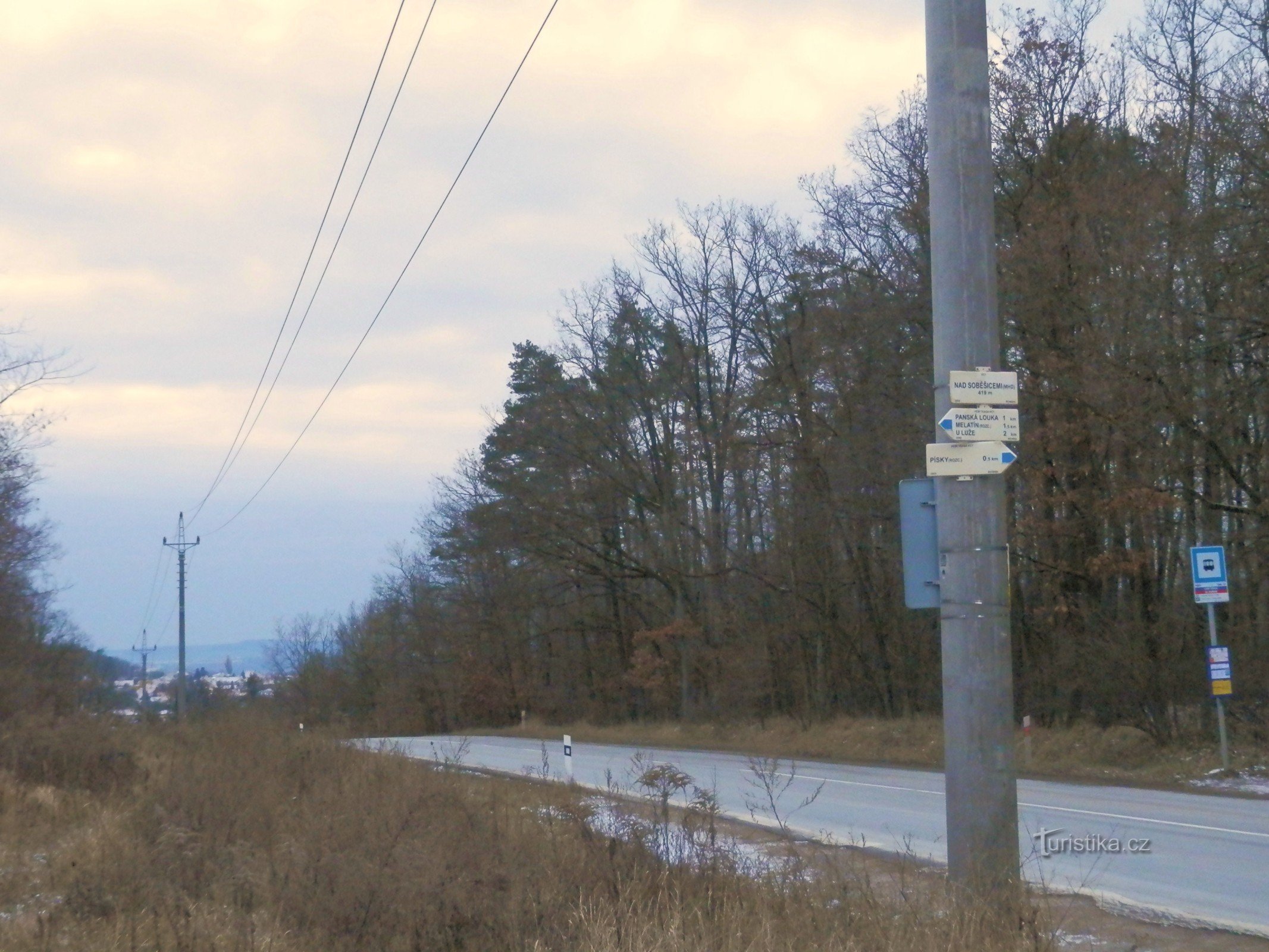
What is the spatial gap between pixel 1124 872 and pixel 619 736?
29.7 metres

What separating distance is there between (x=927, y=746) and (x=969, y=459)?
20.6m

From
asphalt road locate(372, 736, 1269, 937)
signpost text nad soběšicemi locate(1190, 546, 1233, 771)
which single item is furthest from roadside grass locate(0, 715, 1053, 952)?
signpost text nad soběšicemi locate(1190, 546, 1233, 771)

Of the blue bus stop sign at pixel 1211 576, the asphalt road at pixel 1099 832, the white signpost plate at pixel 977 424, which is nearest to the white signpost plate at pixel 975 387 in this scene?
the white signpost plate at pixel 977 424

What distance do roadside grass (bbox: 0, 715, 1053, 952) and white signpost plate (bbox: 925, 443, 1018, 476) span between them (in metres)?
2.15

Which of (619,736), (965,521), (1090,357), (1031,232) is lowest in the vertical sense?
(619,736)

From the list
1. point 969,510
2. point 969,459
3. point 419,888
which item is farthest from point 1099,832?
point 419,888

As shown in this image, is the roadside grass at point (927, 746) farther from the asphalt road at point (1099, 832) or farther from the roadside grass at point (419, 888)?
the roadside grass at point (419, 888)

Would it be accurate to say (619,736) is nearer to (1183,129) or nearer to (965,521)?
(1183,129)

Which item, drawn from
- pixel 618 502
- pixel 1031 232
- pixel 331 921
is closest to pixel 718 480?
pixel 618 502

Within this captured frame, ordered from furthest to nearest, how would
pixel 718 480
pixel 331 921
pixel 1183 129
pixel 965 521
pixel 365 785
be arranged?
pixel 718 480, pixel 1183 129, pixel 365 785, pixel 331 921, pixel 965 521

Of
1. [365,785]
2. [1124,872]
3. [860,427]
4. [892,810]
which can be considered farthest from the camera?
[860,427]

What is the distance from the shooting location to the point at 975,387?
21.1ft

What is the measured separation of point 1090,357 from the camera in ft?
71.7

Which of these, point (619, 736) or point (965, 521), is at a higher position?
point (965, 521)
